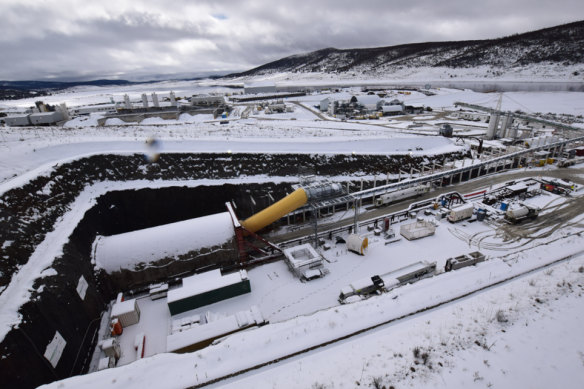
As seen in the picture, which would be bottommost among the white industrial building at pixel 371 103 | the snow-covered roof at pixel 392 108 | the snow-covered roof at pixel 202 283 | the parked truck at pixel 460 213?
the snow-covered roof at pixel 202 283

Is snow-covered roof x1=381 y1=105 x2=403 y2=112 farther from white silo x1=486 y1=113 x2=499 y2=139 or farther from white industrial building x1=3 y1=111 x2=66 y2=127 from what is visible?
white industrial building x1=3 y1=111 x2=66 y2=127

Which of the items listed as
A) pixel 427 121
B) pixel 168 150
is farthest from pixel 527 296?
pixel 427 121

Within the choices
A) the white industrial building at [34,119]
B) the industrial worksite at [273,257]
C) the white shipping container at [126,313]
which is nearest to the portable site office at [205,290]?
the industrial worksite at [273,257]

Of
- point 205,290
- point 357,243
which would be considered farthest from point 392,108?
point 205,290

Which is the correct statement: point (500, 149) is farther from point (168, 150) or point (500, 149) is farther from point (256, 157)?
point (168, 150)

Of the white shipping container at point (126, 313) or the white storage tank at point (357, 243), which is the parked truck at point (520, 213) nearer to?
the white storage tank at point (357, 243)

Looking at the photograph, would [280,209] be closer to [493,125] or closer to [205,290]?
[205,290]

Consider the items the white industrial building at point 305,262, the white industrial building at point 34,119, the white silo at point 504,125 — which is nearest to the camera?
the white industrial building at point 305,262

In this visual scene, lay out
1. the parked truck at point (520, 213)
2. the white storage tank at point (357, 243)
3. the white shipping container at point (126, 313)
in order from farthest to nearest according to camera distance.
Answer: the parked truck at point (520, 213), the white storage tank at point (357, 243), the white shipping container at point (126, 313)
